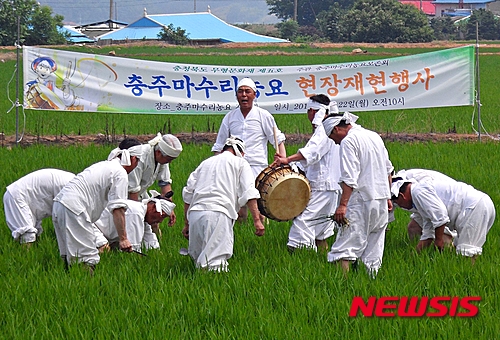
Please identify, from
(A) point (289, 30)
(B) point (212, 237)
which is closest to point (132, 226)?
(B) point (212, 237)

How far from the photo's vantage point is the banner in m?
12.6

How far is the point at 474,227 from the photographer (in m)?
6.48

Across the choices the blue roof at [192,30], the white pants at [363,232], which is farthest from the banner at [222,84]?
the blue roof at [192,30]

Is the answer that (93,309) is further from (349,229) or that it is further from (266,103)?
(266,103)

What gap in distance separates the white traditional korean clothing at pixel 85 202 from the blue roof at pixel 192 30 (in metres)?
48.2

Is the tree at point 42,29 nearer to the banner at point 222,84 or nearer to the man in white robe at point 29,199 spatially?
the banner at point 222,84

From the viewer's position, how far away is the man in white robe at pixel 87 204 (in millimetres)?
6223

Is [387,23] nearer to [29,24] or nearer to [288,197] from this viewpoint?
[29,24]

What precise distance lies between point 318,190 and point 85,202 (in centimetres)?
213

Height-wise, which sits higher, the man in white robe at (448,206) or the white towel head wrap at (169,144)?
the white towel head wrap at (169,144)

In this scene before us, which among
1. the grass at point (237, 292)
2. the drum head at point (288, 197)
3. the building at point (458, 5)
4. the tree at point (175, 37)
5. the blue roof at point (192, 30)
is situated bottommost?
the grass at point (237, 292)

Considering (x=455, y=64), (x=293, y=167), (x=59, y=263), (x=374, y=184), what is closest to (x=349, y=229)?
(x=374, y=184)

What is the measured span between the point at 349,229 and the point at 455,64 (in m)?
7.66

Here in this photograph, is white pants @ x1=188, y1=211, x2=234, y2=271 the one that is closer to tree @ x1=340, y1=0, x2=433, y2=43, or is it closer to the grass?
the grass
